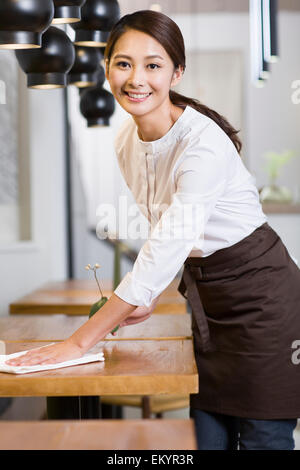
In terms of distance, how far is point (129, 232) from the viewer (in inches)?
189

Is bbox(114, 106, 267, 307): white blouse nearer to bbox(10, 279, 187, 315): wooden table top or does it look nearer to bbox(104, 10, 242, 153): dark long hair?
bbox(104, 10, 242, 153): dark long hair

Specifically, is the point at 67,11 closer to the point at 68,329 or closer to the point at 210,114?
the point at 210,114

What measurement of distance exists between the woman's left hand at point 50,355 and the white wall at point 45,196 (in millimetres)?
2559

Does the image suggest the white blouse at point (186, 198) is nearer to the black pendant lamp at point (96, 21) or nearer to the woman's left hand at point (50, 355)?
the woman's left hand at point (50, 355)

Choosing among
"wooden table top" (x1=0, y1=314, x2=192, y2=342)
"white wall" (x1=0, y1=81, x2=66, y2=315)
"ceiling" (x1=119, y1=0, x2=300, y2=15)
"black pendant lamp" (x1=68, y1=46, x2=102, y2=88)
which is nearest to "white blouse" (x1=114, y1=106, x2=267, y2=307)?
"wooden table top" (x1=0, y1=314, x2=192, y2=342)

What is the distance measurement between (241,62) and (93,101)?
188 centimetres

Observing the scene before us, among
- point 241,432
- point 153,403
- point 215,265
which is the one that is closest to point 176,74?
point 215,265

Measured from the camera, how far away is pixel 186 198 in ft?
4.96

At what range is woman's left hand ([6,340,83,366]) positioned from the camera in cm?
150

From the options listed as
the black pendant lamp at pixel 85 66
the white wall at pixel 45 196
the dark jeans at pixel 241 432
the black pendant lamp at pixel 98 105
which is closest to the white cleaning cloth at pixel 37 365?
the dark jeans at pixel 241 432

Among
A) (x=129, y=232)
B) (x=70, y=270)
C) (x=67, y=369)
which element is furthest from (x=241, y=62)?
(x=67, y=369)

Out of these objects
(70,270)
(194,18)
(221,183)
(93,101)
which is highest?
(194,18)

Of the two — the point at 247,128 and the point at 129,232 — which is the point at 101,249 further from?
the point at 247,128

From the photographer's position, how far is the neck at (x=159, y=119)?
5.57 ft
